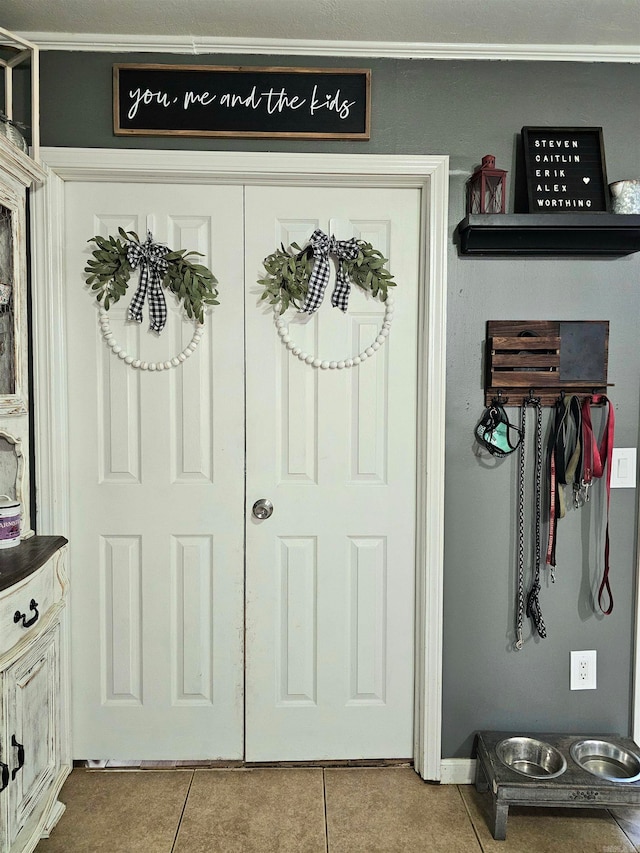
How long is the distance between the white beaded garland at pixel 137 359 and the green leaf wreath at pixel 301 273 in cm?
28

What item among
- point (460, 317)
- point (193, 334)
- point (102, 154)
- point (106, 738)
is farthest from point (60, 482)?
point (460, 317)

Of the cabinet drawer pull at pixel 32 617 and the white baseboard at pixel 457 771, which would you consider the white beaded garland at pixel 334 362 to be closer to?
the cabinet drawer pull at pixel 32 617

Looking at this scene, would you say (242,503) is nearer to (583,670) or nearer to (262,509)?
(262,509)

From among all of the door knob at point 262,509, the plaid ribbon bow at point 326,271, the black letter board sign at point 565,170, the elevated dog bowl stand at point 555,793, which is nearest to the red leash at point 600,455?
the elevated dog bowl stand at point 555,793

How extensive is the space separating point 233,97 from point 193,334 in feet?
2.64

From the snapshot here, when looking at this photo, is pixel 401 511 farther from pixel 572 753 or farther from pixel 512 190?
pixel 512 190

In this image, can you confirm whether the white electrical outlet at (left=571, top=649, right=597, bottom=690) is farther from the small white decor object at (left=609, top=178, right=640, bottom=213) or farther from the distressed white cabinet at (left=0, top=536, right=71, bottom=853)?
the distressed white cabinet at (left=0, top=536, right=71, bottom=853)

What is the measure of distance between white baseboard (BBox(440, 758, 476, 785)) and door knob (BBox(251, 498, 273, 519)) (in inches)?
42.5

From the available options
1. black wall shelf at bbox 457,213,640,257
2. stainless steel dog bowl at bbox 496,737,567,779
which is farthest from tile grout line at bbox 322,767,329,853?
black wall shelf at bbox 457,213,640,257

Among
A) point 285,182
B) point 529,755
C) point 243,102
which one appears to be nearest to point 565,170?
point 285,182

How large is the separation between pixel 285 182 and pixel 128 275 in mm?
633

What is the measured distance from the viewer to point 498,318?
2.21 meters

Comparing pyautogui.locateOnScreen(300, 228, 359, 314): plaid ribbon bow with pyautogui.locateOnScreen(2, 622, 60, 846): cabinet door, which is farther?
pyautogui.locateOnScreen(300, 228, 359, 314): plaid ribbon bow

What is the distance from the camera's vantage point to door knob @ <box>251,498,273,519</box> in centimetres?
227
